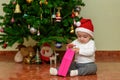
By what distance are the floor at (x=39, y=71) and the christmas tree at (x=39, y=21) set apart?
27 cm

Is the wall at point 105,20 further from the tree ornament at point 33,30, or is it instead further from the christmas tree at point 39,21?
the tree ornament at point 33,30

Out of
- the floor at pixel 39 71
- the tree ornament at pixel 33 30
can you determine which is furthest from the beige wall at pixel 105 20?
the tree ornament at pixel 33 30

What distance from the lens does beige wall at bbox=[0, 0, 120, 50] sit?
10.9 ft

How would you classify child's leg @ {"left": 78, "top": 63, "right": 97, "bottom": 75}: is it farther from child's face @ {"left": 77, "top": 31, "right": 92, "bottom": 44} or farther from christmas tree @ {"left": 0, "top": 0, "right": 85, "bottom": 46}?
christmas tree @ {"left": 0, "top": 0, "right": 85, "bottom": 46}

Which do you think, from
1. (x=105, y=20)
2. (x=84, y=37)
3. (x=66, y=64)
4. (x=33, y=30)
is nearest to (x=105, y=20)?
(x=105, y=20)

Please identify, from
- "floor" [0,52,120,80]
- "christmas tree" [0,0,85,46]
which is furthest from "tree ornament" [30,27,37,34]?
"floor" [0,52,120,80]

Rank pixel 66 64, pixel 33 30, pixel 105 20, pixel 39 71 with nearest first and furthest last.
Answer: pixel 66 64, pixel 39 71, pixel 33 30, pixel 105 20

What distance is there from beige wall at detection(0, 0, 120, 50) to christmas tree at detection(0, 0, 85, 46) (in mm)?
455

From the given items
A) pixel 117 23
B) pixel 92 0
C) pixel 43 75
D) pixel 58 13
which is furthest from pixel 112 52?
pixel 43 75

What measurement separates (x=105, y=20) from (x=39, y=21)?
3.20ft

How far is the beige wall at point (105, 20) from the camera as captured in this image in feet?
10.9

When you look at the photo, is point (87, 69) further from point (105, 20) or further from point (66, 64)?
point (105, 20)

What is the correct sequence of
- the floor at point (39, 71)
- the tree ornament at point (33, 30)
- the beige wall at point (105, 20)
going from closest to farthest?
1. the floor at point (39, 71)
2. the tree ornament at point (33, 30)
3. the beige wall at point (105, 20)

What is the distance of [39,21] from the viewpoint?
9.10 feet
